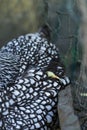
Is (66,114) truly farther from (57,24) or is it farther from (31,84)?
(57,24)

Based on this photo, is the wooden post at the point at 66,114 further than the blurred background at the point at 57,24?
No

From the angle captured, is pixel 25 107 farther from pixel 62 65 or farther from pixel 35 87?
pixel 62 65

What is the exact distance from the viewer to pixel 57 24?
72.3 inches

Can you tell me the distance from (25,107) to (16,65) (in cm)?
28

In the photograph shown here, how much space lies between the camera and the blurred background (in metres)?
1.59

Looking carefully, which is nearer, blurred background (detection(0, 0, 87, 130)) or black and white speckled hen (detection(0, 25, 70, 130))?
black and white speckled hen (detection(0, 25, 70, 130))

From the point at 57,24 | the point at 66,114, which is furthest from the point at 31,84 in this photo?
the point at 57,24

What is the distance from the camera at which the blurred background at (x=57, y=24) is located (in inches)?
62.5

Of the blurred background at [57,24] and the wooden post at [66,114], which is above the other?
the blurred background at [57,24]

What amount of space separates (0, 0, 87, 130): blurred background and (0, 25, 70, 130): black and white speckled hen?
0.09 m

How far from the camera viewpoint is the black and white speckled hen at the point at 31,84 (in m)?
1.41

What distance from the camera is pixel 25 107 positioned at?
1.43 m

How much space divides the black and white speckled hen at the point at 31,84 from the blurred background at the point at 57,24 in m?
0.09

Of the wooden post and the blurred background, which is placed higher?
the blurred background
